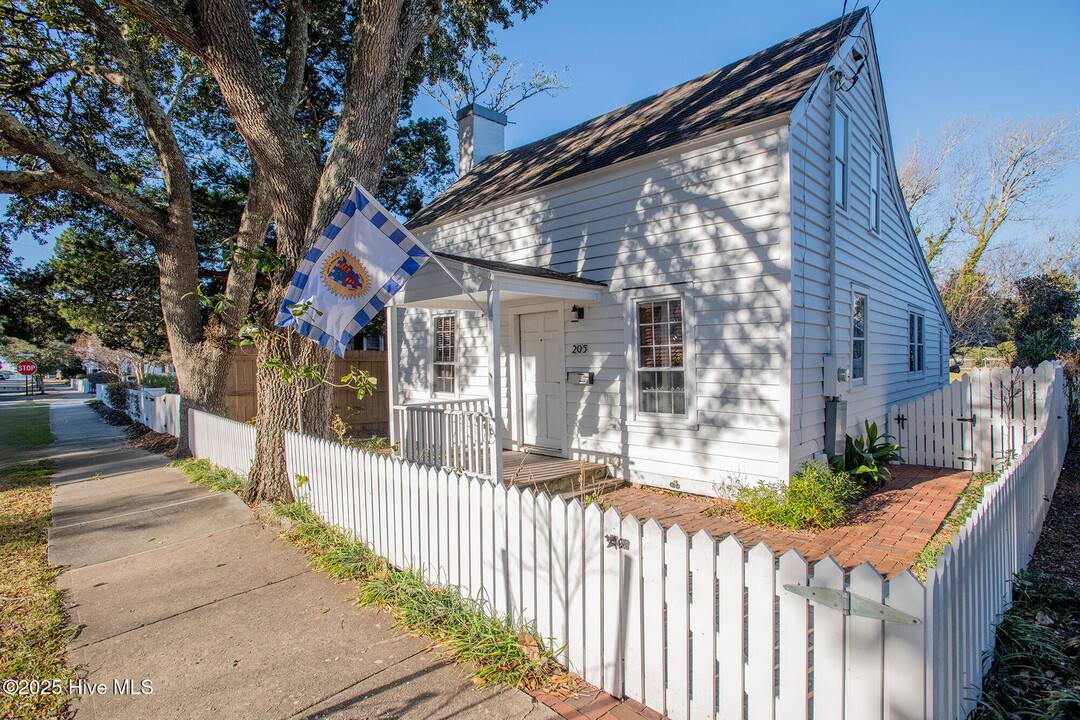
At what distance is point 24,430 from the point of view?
15883 mm

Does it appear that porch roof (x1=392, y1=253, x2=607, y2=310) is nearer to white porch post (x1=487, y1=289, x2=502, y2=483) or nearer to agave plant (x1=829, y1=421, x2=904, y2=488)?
Result: white porch post (x1=487, y1=289, x2=502, y2=483)

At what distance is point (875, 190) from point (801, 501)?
21.2ft

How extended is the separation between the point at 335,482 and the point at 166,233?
8166 millimetres

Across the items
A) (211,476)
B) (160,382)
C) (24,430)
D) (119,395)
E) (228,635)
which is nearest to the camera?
(228,635)

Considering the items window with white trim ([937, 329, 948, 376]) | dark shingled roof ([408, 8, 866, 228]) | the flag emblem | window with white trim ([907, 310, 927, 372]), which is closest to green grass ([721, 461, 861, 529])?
dark shingled roof ([408, 8, 866, 228])

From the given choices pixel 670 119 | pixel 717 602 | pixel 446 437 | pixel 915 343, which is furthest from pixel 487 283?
pixel 915 343

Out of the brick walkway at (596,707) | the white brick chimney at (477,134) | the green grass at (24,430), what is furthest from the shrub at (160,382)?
the brick walkway at (596,707)

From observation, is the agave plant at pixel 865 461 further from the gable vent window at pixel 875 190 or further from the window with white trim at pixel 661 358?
the gable vent window at pixel 875 190

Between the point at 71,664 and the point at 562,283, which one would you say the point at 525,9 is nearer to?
the point at 562,283

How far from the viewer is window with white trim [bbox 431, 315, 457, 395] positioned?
32.3 feet

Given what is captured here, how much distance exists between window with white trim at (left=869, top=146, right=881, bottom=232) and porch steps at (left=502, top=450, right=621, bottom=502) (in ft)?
20.7

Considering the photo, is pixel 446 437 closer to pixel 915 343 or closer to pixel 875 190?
pixel 875 190

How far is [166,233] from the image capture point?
1034cm

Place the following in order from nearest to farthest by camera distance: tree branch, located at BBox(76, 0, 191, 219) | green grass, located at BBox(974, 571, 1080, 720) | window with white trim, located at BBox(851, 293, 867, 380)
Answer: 1. green grass, located at BBox(974, 571, 1080, 720)
2. window with white trim, located at BBox(851, 293, 867, 380)
3. tree branch, located at BBox(76, 0, 191, 219)
